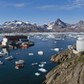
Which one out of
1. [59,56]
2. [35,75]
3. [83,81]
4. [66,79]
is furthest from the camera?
[59,56]

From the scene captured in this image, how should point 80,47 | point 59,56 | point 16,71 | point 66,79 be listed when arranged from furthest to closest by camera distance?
point 59,56 → point 80,47 → point 16,71 → point 66,79

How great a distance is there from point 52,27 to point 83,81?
16466cm

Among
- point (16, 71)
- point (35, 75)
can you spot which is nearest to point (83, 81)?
point (35, 75)

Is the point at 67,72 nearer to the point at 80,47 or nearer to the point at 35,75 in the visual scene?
the point at 35,75

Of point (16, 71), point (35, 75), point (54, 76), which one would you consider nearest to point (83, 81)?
point (54, 76)

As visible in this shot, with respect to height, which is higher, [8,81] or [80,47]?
[80,47]

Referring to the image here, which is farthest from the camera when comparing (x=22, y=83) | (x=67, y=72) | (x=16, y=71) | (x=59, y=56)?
(x=59, y=56)

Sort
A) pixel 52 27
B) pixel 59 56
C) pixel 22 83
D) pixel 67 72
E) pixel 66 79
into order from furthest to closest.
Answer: pixel 52 27 < pixel 59 56 < pixel 22 83 < pixel 67 72 < pixel 66 79

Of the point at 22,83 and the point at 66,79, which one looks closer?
the point at 66,79

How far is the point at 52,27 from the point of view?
595ft

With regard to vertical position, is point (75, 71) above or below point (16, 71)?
above

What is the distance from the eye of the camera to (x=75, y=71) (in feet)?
62.9

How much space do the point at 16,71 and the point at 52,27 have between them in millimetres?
155253

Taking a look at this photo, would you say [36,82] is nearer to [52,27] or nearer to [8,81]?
[8,81]
